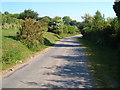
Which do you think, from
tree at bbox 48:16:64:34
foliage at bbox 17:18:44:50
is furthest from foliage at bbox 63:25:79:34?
foliage at bbox 17:18:44:50

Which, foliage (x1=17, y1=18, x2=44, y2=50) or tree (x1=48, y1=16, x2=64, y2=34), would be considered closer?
foliage (x1=17, y1=18, x2=44, y2=50)

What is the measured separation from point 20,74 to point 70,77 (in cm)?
301

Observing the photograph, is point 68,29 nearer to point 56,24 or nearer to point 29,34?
point 56,24

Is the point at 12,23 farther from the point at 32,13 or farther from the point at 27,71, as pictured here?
the point at 32,13

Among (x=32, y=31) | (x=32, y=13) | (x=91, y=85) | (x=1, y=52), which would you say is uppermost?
(x=32, y=13)

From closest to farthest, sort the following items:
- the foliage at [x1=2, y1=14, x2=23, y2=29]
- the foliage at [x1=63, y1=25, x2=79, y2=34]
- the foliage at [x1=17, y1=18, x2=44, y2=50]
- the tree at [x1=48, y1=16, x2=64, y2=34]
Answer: the foliage at [x1=17, y1=18, x2=44, y2=50]
the foliage at [x1=2, y1=14, x2=23, y2=29]
the tree at [x1=48, y1=16, x2=64, y2=34]
the foliage at [x1=63, y1=25, x2=79, y2=34]

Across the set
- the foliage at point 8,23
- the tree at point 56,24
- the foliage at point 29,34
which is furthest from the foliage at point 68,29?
the foliage at point 29,34

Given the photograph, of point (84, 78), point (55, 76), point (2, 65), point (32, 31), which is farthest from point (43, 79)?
point (32, 31)


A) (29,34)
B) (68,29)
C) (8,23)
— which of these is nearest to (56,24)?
(8,23)

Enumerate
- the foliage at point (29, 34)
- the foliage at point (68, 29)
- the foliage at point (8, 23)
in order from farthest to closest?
the foliage at point (68, 29), the foliage at point (8, 23), the foliage at point (29, 34)

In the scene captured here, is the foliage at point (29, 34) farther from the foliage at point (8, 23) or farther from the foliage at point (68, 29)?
the foliage at point (68, 29)

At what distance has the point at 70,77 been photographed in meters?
10.2

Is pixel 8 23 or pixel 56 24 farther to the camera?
pixel 56 24

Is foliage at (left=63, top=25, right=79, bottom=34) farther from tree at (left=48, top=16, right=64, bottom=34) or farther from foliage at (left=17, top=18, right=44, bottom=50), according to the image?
foliage at (left=17, top=18, right=44, bottom=50)
